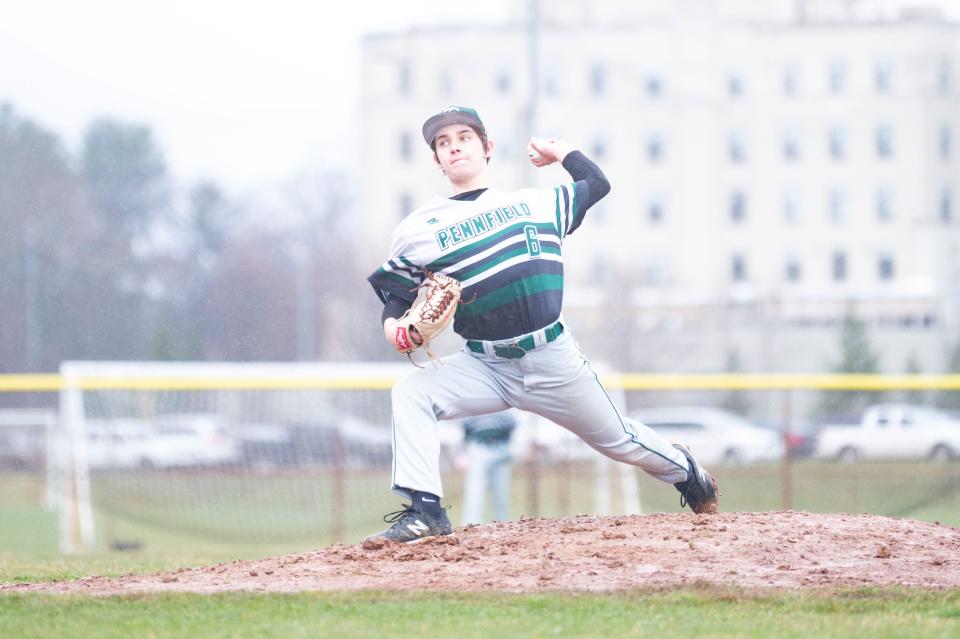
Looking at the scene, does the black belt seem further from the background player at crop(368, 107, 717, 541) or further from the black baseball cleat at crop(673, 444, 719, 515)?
the black baseball cleat at crop(673, 444, 719, 515)

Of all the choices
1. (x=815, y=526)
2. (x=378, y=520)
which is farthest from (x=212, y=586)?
(x=378, y=520)

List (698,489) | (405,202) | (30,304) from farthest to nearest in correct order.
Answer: (405,202)
(30,304)
(698,489)

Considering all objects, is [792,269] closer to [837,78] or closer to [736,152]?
[736,152]

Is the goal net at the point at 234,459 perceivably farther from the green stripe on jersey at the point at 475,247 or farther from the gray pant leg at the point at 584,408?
the green stripe on jersey at the point at 475,247

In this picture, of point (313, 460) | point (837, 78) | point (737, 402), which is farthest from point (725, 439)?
point (837, 78)

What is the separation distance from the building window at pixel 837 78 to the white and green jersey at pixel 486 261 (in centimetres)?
5085

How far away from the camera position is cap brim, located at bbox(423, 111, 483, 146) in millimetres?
4574

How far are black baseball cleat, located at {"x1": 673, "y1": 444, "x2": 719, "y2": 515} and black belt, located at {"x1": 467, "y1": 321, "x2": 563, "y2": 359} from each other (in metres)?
0.84

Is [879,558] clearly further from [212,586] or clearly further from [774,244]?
[774,244]

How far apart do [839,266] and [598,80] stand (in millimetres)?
12450

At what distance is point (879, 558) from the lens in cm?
424

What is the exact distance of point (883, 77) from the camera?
52031mm

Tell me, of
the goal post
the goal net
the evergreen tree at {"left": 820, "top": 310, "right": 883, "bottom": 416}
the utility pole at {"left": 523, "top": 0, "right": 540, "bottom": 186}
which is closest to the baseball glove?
the goal net

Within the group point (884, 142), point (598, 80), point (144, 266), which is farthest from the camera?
point (884, 142)
